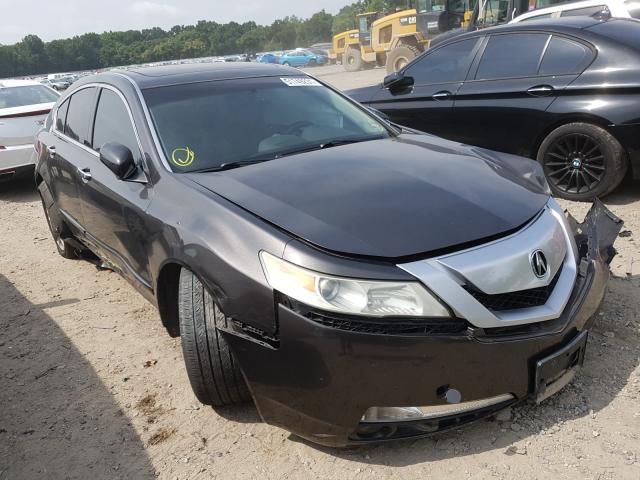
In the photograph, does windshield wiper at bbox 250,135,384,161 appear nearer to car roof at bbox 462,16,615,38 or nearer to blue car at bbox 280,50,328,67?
car roof at bbox 462,16,615,38

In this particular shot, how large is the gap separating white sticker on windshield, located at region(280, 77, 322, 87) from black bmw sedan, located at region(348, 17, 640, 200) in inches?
83.4

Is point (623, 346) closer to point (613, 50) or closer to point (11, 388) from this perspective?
point (613, 50)

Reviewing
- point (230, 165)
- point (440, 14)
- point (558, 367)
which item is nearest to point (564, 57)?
point (230, 165)

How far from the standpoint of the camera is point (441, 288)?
2.01 m

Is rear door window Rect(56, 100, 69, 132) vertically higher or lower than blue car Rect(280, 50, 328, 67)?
higher

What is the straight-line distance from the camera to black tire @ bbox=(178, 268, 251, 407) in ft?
8.04

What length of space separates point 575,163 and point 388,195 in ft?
10.2

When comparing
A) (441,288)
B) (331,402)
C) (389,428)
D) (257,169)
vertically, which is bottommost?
(389,428)

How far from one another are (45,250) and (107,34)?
101890 mm

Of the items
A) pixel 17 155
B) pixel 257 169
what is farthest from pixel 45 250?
pixel 257 169

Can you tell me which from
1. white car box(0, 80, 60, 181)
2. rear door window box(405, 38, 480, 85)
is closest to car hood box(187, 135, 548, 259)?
rear door window box(405, 38, 480, 85)

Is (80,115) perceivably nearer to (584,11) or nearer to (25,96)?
(25,96)

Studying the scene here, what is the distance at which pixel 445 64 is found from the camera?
581 cm

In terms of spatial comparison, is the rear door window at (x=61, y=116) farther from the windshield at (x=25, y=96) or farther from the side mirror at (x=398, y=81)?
the windshield at (x=25, y=96)
